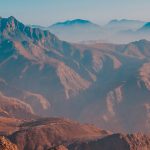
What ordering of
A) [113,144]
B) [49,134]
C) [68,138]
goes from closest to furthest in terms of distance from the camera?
[113,144], [68,138], [49,134]

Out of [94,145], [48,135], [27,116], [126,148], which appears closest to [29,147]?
[48,135]

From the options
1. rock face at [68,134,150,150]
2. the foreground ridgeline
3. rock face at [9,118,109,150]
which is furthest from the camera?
rock face at [9,118,109,150]

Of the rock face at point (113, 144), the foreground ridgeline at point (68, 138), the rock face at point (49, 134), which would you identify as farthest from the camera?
the rock face at point (49, 134)

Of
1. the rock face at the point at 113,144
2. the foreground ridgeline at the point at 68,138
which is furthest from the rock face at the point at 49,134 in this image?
the rock face at the point at 113,144

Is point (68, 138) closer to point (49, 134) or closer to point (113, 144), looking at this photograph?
point (49, 134)

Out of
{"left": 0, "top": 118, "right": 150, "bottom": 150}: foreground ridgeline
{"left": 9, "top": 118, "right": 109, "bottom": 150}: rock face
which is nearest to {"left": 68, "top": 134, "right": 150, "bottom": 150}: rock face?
{"left": 0, "top": 118, "right": 150, "bottom": 150}: foreground ridgeline

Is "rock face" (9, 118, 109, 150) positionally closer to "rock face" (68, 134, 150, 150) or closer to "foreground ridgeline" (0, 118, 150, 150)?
"foreground ridgeline" (0, 118, 150, 150)

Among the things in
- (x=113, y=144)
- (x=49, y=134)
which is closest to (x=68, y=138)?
(x=49, y=134)

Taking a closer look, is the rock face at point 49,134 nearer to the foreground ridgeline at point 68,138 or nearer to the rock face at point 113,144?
the foreground ridgeline at point 68,138

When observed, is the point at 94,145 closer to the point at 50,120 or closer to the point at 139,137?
the point at 139,137

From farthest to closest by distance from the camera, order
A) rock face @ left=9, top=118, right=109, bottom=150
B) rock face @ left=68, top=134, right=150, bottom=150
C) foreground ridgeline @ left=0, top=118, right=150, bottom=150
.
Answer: rock face @ left=9, top=118, right=109, bottom=150, foreground ridgeline @ left=0, top=118, right=150, bottom=150, rock face @ left=68, top=134, right=150, bottom=150
